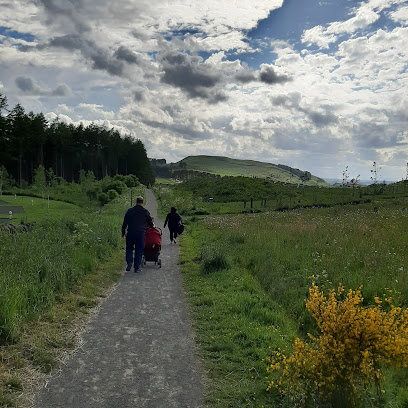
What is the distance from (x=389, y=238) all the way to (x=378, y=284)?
6.03 m

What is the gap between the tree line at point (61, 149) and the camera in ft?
236

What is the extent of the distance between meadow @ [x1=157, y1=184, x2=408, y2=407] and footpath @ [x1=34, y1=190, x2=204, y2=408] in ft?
1.21

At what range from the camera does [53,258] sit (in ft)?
30.5

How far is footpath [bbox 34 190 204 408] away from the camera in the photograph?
462 cm

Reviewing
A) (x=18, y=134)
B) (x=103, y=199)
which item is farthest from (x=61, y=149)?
(x=103, y=199)

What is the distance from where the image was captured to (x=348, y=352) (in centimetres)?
405

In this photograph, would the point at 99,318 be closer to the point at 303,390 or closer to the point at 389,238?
the point at 303,390

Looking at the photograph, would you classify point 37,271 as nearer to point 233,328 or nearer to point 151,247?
point 151,247

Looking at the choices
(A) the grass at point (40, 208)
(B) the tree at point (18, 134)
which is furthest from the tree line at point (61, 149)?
(A) the grass at point (40, 208)

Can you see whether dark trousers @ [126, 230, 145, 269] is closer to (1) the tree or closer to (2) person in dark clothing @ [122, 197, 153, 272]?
(2) person in dark clothing @ [122, 197, 153, 272]

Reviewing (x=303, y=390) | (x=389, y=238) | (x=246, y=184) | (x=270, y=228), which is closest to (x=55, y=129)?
(x=246, y=184)

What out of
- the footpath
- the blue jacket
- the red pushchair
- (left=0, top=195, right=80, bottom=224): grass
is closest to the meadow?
Answer: the footpath

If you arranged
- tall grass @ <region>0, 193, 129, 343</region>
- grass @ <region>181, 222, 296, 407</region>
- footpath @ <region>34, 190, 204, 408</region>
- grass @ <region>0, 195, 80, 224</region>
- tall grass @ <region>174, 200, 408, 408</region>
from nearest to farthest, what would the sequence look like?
footpath @ <region>34, 190, 204, 408</region> → grass @ <region>181, 222, 296, 407</region> → tall grass @ <region>174, 200, 408, 408</region> → tall grass @ <region>0, 193, 129, 343</region> → grass @ <region>0, 195, 80, 224</region>

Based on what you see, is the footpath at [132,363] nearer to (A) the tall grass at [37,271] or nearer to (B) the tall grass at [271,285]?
(B) the tall grass at [271,285]
